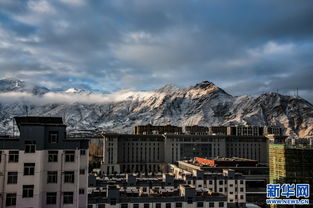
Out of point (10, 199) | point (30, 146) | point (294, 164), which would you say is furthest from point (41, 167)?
point (294, 164)

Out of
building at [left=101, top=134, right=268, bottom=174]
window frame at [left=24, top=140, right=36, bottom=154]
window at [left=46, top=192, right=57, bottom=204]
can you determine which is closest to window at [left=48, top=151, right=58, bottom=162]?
window frame at [left=24, top=140, right=36, bottom=154]

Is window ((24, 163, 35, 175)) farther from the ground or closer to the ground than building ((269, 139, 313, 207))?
farther from the ground

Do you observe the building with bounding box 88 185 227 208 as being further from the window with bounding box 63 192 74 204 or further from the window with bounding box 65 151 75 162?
the window with bounding box 65 151 75 162

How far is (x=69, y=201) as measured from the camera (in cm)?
1727

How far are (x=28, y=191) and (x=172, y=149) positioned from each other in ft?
453

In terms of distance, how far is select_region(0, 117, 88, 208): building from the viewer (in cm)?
1630

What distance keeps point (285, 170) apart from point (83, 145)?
62.1 metres

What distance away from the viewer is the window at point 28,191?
16.2m

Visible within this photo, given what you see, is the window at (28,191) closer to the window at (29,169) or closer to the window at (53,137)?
the window at (29,169)

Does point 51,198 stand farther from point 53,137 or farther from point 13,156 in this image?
point 53,137

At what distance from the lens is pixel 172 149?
15225cm

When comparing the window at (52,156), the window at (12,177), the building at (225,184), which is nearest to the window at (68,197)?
the window at (52,156)

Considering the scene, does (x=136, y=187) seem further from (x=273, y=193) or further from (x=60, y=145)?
(x=60, y=145)

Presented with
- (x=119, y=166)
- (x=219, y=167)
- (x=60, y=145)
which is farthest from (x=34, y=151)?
(x=119, y=166)
